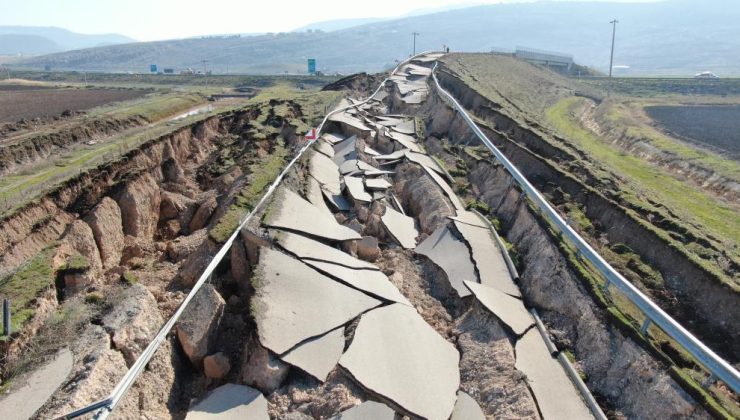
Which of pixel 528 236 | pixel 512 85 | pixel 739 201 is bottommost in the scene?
pixel 739 201

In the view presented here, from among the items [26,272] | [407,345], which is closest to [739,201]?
[407,345]

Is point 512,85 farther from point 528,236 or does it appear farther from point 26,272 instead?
point 26,272

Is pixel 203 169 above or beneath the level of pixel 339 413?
above

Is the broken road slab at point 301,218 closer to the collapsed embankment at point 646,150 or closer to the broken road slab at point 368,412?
the broken road slab at point 368,412

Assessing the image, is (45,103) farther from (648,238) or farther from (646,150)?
(648,238)

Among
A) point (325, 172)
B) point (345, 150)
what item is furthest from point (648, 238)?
point (345, 150)

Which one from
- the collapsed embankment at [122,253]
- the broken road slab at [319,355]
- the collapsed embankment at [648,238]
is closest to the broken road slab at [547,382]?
the broken road slab at [319,355]
